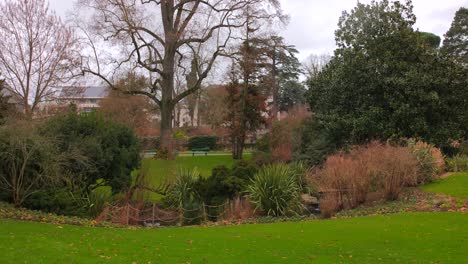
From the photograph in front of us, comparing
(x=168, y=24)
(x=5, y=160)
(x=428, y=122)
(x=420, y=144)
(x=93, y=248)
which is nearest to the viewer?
(x=93, y=248)

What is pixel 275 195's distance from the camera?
55.6ft

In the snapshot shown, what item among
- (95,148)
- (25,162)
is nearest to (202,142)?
(95,148)

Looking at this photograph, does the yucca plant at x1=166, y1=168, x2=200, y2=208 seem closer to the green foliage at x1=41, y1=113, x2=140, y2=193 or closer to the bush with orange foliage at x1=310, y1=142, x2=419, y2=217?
the green foliage at x1=41, y1=113, x2=140, y2=193

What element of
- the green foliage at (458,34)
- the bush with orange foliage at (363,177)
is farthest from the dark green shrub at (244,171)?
the green foliage at (458,34)

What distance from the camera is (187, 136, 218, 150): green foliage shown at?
5067 centimetres

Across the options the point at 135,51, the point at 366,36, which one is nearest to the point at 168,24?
the point at 135,51

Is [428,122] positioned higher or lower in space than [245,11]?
lower

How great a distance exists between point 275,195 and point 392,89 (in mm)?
10724

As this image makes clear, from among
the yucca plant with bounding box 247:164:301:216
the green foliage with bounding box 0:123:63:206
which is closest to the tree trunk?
the yucca plant with bounding box 247:164:301:216

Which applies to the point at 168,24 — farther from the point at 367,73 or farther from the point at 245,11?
the point at 367,73

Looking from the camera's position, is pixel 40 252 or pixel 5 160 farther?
pixel 5 160

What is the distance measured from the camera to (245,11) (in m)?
33.8

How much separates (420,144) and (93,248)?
15837mm

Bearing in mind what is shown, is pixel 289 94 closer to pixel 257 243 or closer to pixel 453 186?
pixel 453 186
